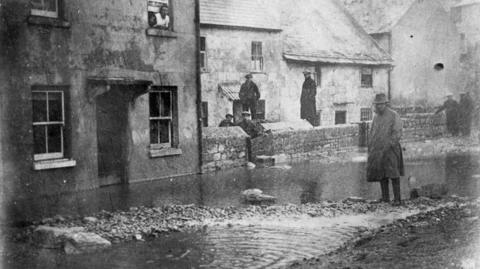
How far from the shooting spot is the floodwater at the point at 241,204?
Answer: 7.40m

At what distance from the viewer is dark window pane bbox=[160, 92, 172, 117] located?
16567 millimetres

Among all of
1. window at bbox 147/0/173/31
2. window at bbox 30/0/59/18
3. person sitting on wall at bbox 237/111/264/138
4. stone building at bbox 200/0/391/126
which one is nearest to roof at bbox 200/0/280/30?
stone building at bbox 200/0/391/126

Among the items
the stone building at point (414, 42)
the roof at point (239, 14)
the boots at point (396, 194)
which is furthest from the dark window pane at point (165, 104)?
the stone building at point (414, 42)

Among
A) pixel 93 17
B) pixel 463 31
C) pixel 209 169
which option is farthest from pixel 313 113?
pixel 463 31

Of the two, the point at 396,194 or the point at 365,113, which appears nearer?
the point at 396,194

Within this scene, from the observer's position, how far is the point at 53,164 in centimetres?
1332

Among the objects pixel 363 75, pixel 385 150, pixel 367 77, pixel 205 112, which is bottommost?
pixel 385 150

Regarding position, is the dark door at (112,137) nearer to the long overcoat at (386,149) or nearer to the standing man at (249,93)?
the long overcoat at (386,149)

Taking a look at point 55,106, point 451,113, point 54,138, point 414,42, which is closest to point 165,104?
point 55,106

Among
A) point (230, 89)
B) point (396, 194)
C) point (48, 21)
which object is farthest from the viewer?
point (230, 89)

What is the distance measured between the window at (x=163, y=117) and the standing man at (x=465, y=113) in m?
16.9

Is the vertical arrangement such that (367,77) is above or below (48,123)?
above

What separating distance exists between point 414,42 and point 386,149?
3618 centimetres

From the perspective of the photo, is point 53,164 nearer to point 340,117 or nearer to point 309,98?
point 309,98
